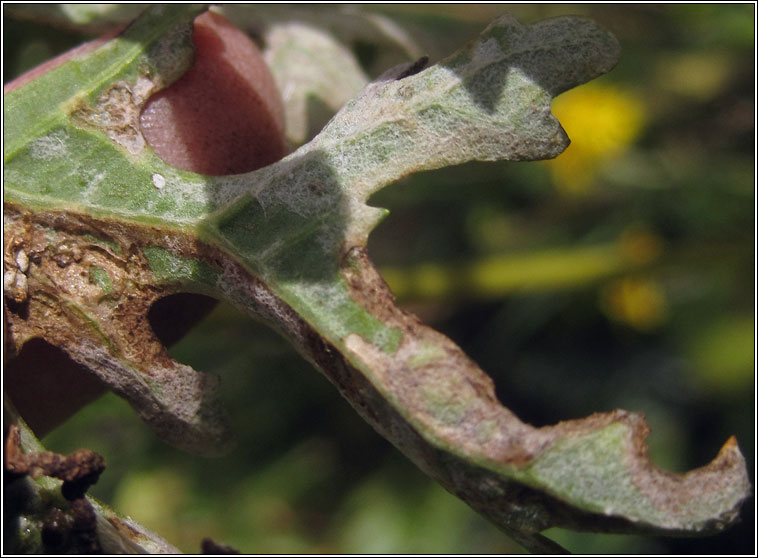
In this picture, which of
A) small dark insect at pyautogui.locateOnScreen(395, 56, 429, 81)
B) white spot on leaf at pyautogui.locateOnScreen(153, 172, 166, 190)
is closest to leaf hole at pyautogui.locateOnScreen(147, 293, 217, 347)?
white spot on leaf at pyautogui.locateOnScreen(153, 172, 166, 190)

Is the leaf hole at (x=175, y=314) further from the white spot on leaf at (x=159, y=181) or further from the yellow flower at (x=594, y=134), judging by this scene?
the yellow flower at (x=594, y=134)

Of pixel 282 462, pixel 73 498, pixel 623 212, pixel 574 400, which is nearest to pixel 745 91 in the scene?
pixel 623 212

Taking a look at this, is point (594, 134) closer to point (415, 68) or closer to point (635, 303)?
point (635, 303)

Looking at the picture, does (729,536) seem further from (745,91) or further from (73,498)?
(73,498)

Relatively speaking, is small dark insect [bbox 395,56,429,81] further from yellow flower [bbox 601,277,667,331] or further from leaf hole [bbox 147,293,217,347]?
yellow flower [bbox 601,277,667,331]

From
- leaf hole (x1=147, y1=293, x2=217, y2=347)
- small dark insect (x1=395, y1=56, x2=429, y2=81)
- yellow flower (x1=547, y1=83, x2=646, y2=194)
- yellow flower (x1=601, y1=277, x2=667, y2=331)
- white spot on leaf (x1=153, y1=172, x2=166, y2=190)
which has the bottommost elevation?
leaf hole (x1=147, y1=293, x2=217, y2=347)

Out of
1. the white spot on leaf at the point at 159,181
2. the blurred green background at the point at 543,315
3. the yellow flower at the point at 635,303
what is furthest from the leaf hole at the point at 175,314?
the yellow flower at the point at 635,303

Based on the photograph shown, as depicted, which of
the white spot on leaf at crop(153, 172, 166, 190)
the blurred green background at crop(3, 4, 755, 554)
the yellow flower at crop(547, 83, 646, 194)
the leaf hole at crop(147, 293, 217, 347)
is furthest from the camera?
the yellow flower at crop(547, 83, 646, 194)

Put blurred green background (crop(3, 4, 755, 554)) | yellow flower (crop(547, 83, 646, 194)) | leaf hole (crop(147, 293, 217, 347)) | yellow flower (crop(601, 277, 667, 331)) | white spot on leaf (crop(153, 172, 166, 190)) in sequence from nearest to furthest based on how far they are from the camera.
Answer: white spot on leaf (crop(153, 172, 166, 190)) < leaf hole (crop(147, 293, 217, 347)) < blurred green background (crop(3, 4, 755, 554)) < yellow flower (crop(601, 277, 667, 331)) < yellow flower (crop(547, 83, 646, 194))
